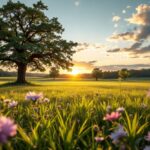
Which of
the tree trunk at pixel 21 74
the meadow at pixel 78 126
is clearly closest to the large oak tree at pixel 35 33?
the tree trunk at pixel 21 74

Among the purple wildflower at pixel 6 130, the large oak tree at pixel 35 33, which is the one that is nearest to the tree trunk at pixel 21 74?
the large oak tree at pixel 35 33

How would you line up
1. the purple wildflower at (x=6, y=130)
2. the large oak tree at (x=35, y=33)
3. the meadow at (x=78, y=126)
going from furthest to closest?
1. the large oak tree at (x=35, y=33)
2. the meadow at (x=78, y=126)
3. the purple wildflower at (x=6, y=130)

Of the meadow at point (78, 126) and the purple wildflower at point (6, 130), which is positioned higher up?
the purple wildflower at point (6, 130)

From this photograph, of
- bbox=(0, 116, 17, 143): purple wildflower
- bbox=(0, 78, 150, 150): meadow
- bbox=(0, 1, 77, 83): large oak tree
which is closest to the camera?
bbox=(0, 116, 17, 143): purple wildflower

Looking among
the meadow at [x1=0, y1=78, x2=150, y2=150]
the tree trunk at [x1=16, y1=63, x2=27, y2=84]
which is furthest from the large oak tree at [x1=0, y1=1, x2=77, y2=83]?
the meadow at [x1=0, y1=78, x2=150, y2=150]

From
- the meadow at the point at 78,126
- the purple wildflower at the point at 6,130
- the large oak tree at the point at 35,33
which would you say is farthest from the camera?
the large oak tree at the point at 35,33

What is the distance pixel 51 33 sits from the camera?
134 feet

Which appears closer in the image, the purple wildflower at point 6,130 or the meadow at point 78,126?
the purple wildflower at point 6,130

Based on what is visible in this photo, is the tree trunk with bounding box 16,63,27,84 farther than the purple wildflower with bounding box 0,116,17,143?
Yes

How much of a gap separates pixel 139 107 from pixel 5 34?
34916 millimetres

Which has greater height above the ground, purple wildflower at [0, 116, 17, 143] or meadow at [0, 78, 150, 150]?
purple wildflower at [0, 116, 17, 143]

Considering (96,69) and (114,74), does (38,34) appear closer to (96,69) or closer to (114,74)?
(96,69)

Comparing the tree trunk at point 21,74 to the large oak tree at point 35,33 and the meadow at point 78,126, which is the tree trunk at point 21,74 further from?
the meadow at point 78,126

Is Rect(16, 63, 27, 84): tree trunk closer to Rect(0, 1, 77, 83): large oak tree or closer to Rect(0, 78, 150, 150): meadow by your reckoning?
Rect(0, 1, 77, 83): large oak tree
